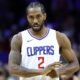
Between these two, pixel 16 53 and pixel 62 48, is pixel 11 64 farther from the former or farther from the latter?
pixel 62 48

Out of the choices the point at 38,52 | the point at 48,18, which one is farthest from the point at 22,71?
the point at 48,18

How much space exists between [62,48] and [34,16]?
26.3 inches

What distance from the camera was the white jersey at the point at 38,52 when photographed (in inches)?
225

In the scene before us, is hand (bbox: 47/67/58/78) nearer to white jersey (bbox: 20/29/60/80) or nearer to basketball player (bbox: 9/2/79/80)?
basketball player (bbox: 9/2/79/80)

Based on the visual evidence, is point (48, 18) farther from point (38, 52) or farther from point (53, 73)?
point (53, 73)

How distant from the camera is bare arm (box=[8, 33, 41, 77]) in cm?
553

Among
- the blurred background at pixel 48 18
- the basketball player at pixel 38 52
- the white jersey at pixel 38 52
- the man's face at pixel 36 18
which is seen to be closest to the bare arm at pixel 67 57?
the basketball player at pixel 38 52

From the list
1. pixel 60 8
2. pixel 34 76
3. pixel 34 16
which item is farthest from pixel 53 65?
pixel 60 8

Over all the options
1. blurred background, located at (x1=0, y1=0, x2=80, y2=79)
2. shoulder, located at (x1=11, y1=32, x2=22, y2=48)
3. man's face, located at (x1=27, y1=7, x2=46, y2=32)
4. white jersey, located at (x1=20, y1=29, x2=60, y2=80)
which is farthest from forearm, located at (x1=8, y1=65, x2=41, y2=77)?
blurred background, located at (x1=0, y1=0, x2=80, y2=79)

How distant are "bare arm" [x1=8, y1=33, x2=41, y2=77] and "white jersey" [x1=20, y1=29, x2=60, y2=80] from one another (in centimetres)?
7

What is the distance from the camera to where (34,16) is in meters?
5.66

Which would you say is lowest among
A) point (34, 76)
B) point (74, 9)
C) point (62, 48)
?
point (34, 76)

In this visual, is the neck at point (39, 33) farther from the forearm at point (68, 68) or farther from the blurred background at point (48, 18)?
the blurred background at point (48, 18)

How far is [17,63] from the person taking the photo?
18.6ft
